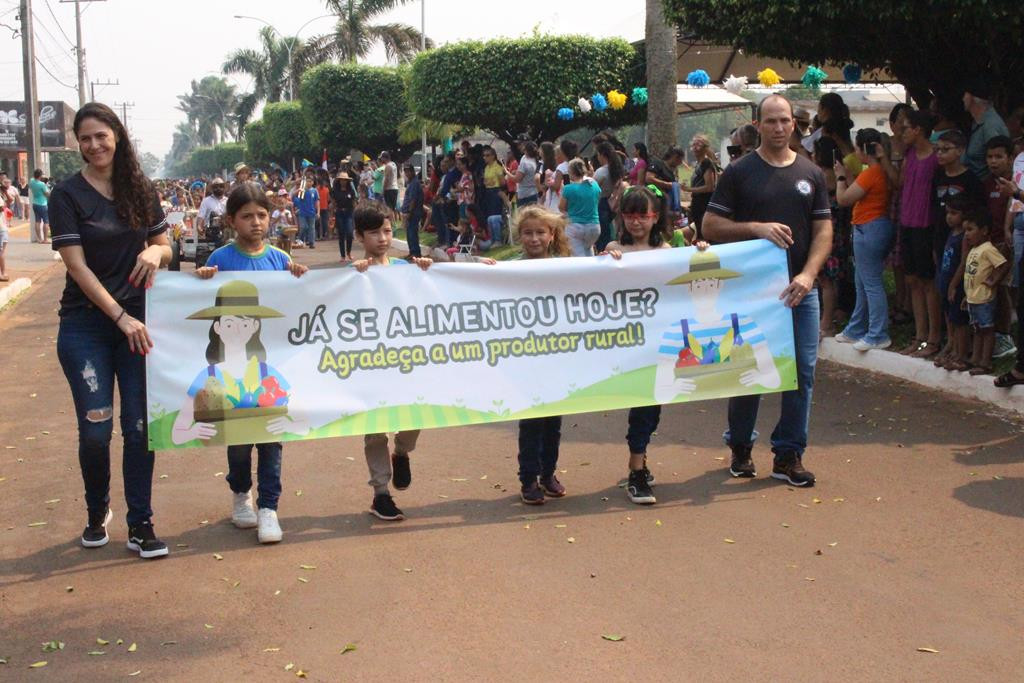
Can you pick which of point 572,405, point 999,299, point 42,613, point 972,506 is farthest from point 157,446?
point 999,299

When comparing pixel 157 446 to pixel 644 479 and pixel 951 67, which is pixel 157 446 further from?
pixel 951 67

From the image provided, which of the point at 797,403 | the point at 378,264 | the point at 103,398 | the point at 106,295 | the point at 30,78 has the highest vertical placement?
the point at 30,78

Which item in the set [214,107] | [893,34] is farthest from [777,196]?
[214,107]

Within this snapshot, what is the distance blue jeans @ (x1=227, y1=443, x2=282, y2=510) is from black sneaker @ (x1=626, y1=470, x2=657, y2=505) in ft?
5.88

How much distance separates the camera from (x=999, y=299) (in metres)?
8.89

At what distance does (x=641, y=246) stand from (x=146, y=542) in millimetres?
2966

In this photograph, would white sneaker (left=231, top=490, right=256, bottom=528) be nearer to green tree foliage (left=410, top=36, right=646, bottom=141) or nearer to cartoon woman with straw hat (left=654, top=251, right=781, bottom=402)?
cartoon woman with straw hat (left=654, top=251, right=781, bottom=402)

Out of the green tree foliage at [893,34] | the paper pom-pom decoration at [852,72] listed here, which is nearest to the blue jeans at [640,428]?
the green tree foliage at [893,34]

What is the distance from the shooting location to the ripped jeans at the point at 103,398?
5.34 m

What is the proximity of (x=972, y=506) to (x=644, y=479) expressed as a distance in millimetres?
1620

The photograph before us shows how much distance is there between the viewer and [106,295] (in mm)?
5266

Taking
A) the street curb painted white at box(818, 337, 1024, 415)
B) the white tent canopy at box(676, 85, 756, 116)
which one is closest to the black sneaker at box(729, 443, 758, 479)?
the street curb painted white at box(818, 337, 1024, 415)

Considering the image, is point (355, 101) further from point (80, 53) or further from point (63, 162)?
point (63, 162)

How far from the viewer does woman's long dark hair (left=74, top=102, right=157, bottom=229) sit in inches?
211
